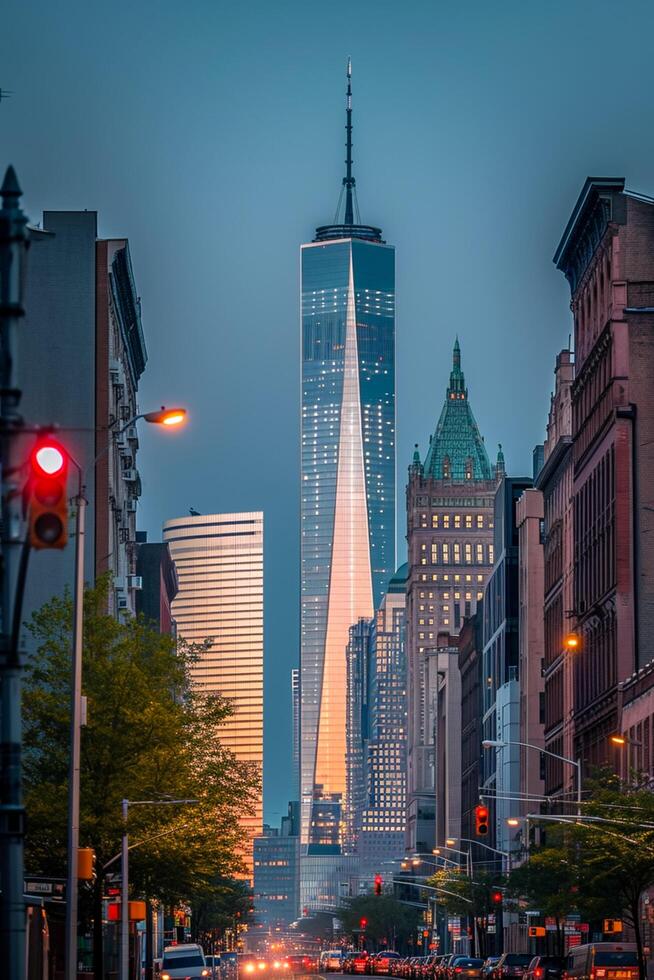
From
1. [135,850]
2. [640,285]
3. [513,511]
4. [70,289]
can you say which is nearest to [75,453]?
[70,289]

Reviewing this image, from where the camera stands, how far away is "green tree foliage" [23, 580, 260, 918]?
201 feet

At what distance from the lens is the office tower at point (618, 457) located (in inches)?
4038

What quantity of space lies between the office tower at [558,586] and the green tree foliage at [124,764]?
178ft

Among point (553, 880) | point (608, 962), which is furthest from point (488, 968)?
point (608, 962)

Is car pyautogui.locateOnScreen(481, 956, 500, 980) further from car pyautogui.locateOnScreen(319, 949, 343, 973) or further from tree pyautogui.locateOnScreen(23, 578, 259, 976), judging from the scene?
car pyautogui.locateOnScreen(319, 949, 343, 973)

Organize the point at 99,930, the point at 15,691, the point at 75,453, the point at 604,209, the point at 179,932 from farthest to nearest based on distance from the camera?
the point at 179,932, the point at 604,209, the point at 75,453, the point at 99,930, the point at 15,691

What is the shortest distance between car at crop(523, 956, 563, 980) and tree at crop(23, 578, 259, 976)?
1378cm

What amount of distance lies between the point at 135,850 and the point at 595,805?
19100 mm

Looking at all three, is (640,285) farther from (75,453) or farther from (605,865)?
(605,865)

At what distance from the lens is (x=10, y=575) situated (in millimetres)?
22141

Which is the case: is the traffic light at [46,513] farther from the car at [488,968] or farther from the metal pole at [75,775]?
the car at [488,968]

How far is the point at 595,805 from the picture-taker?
74250 millimetres

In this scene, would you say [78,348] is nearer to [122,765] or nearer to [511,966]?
[511,966]

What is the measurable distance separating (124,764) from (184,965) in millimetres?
16071
